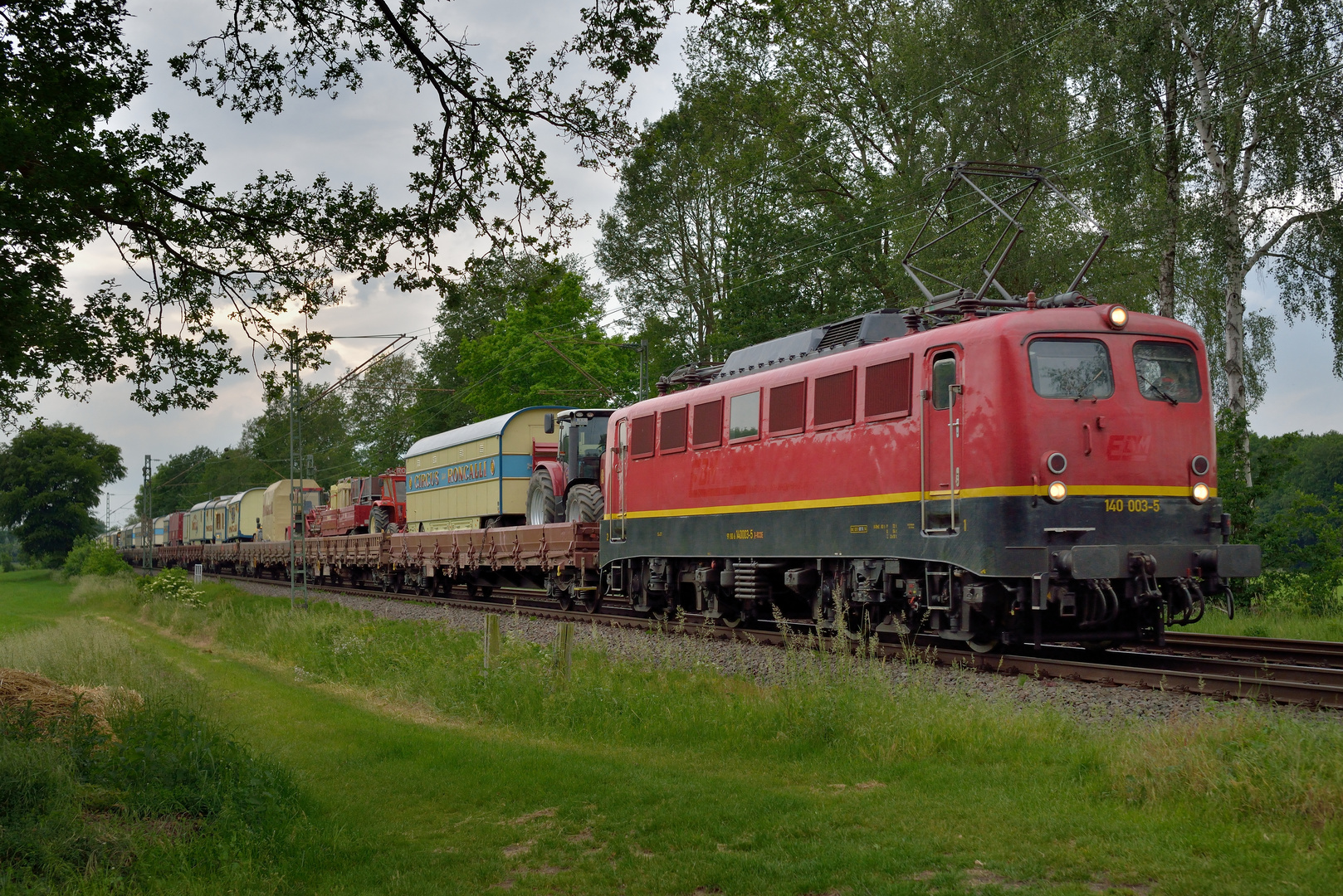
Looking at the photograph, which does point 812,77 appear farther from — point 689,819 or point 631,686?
point 689,819

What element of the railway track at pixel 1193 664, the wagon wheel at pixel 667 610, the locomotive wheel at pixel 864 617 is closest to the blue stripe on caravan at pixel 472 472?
the wagon wheel at pixel 667 610

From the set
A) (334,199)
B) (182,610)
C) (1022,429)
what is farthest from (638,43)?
(182,610)

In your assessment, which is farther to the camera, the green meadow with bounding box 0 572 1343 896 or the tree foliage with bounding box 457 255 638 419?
the tree foliage with bounding box 457 255 638 419

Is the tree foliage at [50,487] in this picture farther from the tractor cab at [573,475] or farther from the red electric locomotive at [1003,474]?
the red electric locomotive at [1003,474]

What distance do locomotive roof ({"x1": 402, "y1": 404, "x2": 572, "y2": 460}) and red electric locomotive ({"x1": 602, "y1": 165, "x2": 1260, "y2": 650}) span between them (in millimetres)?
12506

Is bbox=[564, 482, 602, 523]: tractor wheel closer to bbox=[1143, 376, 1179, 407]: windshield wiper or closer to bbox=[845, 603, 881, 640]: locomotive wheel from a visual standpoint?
bbox=[845, 603, 881, 640]: locomotive wheel

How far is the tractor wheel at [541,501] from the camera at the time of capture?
2444cm

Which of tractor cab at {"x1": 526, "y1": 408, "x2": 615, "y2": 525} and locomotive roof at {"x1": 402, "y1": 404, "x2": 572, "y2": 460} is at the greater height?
locomotive roof at {"x1": 402, "y1": 404, "x2": 572, "y2": 460}

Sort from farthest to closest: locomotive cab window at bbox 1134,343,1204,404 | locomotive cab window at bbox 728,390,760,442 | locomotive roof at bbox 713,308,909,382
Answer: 1. locomotive cab window at bbox 728,390,760,442
2. locomotive roof at bbox 713,308,909,382
3. locomotive cab window at bbox 1134,343,1204,404

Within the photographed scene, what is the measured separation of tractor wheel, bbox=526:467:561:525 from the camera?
80.2ft

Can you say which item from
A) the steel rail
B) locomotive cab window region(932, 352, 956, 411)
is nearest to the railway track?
the steel rail

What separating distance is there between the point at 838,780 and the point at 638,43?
6.67 m

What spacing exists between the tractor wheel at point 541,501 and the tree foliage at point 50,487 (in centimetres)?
6501

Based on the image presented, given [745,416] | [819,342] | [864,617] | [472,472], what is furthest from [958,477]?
[472,472]
